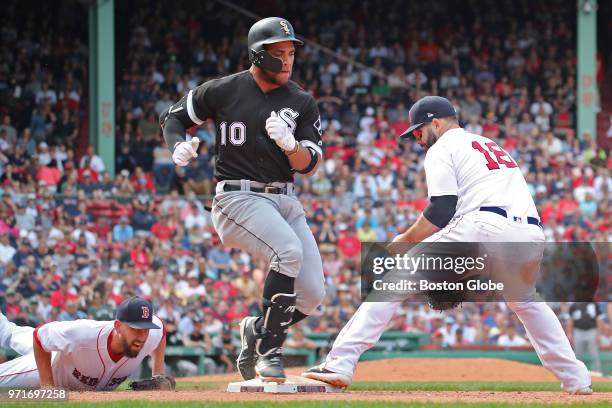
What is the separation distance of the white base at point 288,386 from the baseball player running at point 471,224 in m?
0.06

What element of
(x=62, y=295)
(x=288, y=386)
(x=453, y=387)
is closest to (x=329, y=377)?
(x=288, y=386)

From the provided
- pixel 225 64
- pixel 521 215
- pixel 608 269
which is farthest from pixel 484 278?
pixel 225 64

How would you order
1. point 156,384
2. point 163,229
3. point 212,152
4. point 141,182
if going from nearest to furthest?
1. point 156,384
2. point 163,229
3. point 141,182
4. point 212,152

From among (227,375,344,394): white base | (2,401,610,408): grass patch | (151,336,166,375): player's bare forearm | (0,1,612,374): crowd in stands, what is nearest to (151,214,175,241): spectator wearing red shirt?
(0,1,612,374): crowd in stands

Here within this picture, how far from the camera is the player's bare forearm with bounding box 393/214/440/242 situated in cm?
634

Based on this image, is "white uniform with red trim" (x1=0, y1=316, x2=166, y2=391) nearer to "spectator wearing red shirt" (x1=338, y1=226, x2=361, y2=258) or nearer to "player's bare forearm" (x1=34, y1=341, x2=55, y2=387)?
"player's bare forearm" (x1=34, y1=341, x2=55, y2=387)

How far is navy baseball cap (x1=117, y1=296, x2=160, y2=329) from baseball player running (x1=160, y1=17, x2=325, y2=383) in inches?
27.1

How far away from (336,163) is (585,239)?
417cm

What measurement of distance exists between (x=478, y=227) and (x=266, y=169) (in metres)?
1.29

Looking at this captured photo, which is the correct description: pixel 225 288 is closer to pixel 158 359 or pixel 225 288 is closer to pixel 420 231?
pixel 158 359

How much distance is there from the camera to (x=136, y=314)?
6.84 metres

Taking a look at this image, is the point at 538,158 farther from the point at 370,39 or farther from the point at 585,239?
the point at 370,39

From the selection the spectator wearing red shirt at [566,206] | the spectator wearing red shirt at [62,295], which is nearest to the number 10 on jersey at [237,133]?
the spectator wearing red shirt at [62,295]

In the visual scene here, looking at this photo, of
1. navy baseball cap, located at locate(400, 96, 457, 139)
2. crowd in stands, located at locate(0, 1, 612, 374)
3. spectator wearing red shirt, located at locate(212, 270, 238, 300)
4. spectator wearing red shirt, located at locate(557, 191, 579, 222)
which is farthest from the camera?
spectator wearing red shirt, located at locate(557, 191, 579, 222)
